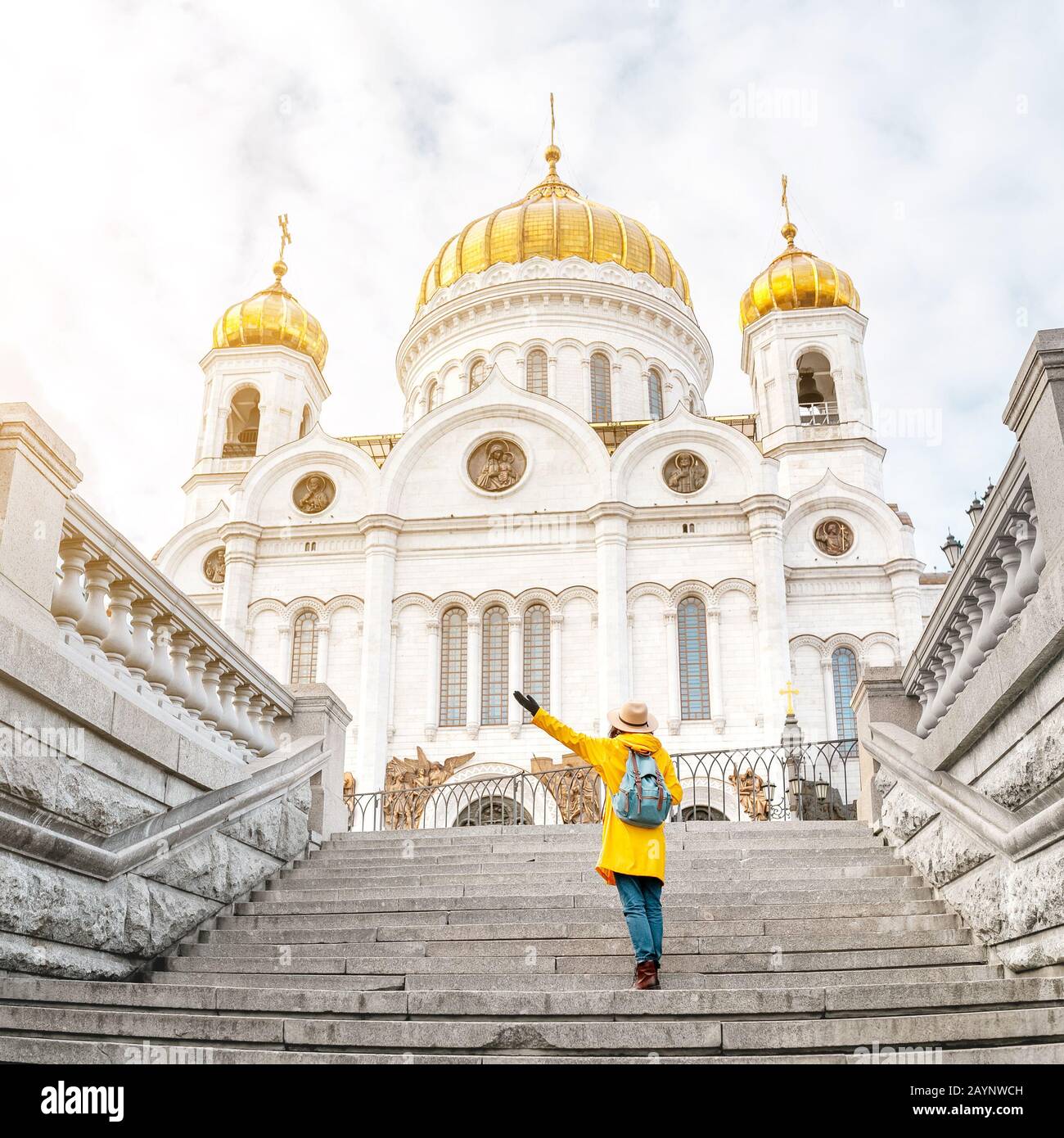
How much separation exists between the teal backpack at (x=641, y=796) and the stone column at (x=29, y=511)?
10.8 feet

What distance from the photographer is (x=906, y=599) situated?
24.8 m

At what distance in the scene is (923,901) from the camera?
275 inches

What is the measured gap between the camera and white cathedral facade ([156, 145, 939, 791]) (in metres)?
23.3

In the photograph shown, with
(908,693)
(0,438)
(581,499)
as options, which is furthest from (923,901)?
(581,499)

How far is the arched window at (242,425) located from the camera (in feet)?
103

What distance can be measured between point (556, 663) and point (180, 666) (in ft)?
51.8

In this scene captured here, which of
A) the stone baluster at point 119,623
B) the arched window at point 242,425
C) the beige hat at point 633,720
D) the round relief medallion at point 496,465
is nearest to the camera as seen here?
the beige hat at point 633,720

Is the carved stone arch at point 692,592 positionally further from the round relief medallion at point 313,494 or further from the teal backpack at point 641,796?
the teal backpack at point 641,796

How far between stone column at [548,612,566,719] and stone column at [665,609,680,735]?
7.54ft

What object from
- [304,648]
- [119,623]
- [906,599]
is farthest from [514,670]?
[119,623]

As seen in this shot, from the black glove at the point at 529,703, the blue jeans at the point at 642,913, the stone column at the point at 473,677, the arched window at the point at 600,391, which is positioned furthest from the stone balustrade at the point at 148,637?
the arched window at the point at 600,391

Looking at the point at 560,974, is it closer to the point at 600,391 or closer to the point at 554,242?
the point at 600,391

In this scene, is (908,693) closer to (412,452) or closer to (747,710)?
(747,710)
